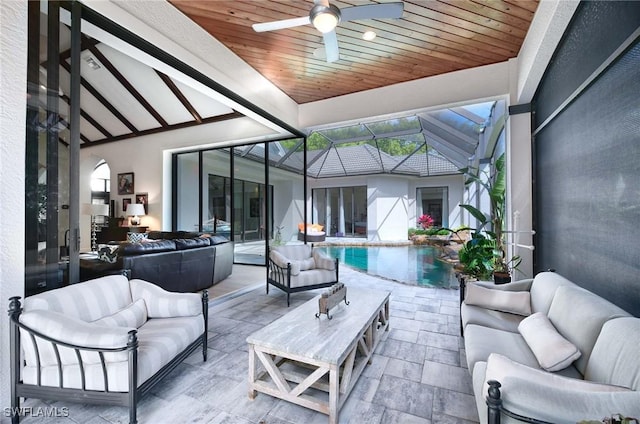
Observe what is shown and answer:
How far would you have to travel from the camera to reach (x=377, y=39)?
3.49 meters


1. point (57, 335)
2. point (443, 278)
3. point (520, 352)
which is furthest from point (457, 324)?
point (57, 335)

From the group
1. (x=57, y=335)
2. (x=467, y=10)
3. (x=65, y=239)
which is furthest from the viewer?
(x=467, y=10)

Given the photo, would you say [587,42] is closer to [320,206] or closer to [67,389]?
[67,389]

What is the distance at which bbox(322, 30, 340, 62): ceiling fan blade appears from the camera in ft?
8.64

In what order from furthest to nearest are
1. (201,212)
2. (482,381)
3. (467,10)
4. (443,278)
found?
1. (201,212)
2. (443,278)
3. (467,10)
4. (482,381)

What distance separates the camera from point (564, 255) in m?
2.62

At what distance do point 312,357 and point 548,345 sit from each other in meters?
1.42

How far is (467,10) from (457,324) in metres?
3.46

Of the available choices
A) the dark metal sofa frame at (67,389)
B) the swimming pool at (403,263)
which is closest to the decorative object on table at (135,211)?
the swimming pool at (403,263)

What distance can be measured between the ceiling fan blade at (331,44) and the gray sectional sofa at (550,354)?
274 centimetres

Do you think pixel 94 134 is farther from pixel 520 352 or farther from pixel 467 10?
pixel 520 352

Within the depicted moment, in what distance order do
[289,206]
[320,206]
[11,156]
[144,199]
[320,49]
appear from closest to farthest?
[11,156] → [320,49] → [144,199] → [289,206] → [320,206]

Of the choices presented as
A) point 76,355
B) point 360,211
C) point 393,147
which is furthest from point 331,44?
point 360,211

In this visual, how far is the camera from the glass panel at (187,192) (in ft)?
23.4
